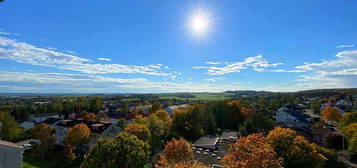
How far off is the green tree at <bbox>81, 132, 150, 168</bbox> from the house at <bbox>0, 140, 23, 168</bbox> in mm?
6095

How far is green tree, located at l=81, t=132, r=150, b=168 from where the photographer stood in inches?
712

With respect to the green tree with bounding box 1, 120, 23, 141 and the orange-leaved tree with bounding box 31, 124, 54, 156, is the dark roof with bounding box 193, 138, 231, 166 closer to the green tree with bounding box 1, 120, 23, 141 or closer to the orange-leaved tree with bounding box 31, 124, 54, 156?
the orange-leaved tree with bounding box 31, 124, 54, 156

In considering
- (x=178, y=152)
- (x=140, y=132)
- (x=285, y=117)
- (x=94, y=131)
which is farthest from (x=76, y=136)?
(x=285, y=117)

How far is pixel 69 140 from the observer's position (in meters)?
36.3

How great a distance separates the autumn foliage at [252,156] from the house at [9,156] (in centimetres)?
1845

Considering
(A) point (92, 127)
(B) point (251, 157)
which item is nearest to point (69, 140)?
(A) point (92, 127)

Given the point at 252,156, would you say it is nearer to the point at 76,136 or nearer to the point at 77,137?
the point at 77,137

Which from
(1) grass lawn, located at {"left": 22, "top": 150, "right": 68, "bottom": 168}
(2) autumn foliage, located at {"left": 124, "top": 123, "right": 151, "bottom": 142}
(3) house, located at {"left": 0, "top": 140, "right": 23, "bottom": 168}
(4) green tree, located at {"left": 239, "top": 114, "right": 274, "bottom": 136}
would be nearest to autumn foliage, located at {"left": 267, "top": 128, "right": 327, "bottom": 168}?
(4) green tree, located at {"left": 239, "top": 114, "right": 274, "bottom": 136}

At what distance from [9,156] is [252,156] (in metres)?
20.5

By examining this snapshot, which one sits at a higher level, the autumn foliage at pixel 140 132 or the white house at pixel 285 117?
the autumn foliage at pixel 140 132

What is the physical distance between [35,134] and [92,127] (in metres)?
10.2

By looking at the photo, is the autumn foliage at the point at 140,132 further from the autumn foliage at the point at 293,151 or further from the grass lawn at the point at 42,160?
the autumn foliage at the point at 293,151

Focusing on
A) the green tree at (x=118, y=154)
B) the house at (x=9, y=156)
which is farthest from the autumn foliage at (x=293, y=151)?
the house at (x=9, y=156)

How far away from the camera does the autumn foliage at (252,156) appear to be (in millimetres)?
14094
